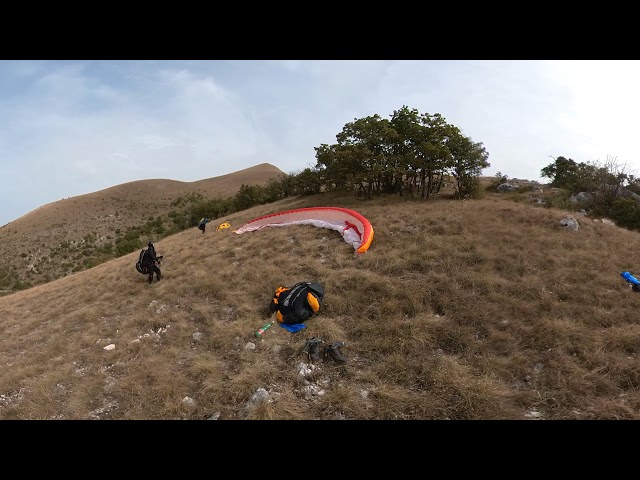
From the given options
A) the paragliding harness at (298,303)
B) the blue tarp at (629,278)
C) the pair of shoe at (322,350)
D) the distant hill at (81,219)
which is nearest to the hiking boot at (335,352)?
the pair of shoe at (322,350)

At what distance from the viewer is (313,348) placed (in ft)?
18.5

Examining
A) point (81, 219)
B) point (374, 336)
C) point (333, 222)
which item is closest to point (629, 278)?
point (374, 336)

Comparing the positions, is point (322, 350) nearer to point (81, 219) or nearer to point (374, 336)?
point (374, 336)

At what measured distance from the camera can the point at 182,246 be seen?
14961mm

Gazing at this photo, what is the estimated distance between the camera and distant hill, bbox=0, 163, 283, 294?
3009 cm

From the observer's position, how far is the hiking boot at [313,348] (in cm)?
553

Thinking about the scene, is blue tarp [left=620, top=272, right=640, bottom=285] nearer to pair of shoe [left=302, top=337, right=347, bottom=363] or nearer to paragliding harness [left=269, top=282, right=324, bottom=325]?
pair of shoe [left=302, top=337, right=347, bottom=363]

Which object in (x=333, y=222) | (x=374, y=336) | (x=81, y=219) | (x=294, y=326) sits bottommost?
(x=374, y=336)

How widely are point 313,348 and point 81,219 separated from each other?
50216mm

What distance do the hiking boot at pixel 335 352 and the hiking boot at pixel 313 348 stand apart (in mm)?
151

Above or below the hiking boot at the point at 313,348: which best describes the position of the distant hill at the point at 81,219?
above

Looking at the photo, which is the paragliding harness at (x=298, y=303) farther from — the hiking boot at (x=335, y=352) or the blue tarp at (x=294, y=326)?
the hiking boot at (x=335, y=352)

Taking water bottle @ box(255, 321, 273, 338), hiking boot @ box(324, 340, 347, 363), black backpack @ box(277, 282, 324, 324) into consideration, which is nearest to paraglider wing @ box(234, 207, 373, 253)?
black backpack @ box(277, 282, 324, 324)
